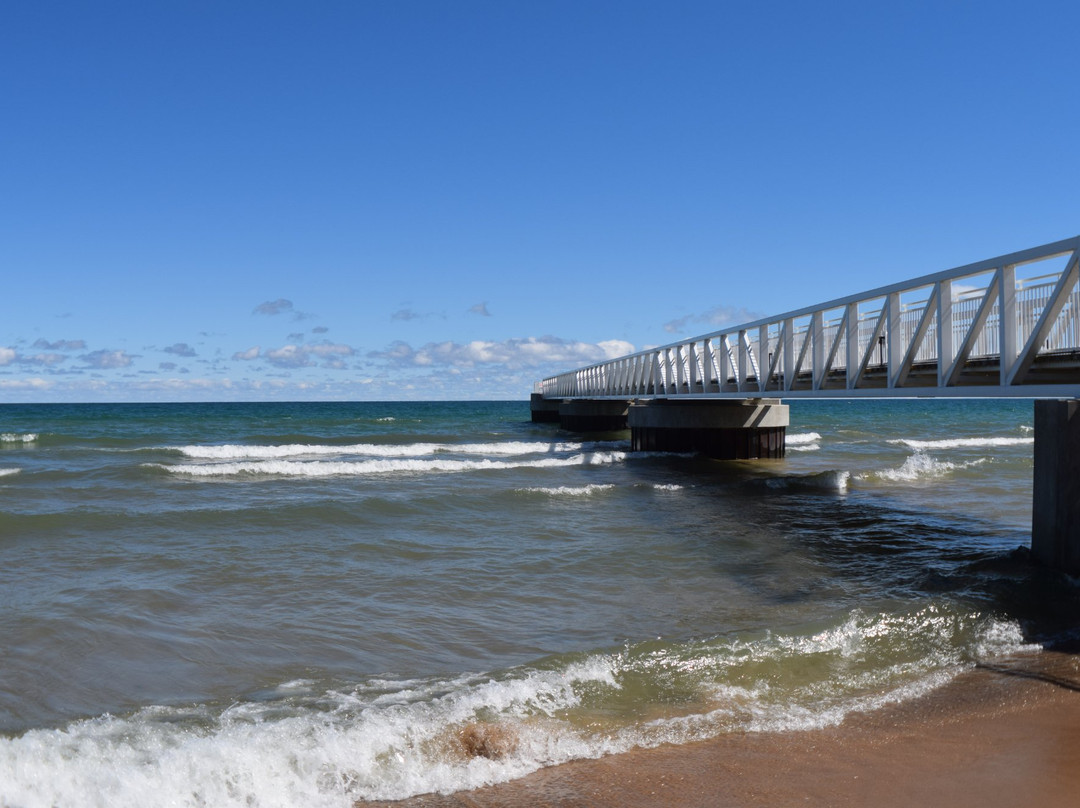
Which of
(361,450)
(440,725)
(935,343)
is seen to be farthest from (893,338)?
(361,450)

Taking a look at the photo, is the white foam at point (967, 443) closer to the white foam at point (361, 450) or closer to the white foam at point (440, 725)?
the white foam at point (361, 450)

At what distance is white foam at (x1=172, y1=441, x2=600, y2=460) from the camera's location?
32.2 m

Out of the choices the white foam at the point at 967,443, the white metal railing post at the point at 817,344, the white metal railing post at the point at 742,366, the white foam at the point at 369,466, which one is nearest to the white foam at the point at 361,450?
the white foam at the point at 369,466

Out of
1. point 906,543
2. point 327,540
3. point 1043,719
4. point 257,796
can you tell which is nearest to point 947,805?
point 1043,719

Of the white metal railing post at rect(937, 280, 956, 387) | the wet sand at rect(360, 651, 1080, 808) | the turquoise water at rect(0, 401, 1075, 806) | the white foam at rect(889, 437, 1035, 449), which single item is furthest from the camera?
the white foam at rect(889, 437, 1035, 449)

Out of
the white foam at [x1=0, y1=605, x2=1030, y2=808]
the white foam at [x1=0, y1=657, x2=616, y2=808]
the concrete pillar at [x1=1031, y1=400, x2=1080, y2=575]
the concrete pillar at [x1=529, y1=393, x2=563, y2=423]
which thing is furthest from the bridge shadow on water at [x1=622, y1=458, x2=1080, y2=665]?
the concrete pillar at [x1=529, y1=393, x2=563, y2=423]

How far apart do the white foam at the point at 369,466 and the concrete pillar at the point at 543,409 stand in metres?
30.1

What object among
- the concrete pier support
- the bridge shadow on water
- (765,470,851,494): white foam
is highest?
the concrete pier support

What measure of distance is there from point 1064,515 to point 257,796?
30.4 feet

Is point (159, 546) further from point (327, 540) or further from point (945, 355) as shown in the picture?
point (945, 355)

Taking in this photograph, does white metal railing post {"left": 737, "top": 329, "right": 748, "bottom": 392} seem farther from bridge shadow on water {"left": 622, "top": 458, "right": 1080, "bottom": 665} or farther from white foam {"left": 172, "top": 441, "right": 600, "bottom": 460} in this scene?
white foam {"left": 172, "top": 441, "right": 600, "bottom": 460}

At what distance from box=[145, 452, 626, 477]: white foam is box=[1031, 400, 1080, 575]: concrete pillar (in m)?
16.3

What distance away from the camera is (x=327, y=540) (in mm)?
13086

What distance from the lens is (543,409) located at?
2382 inches
